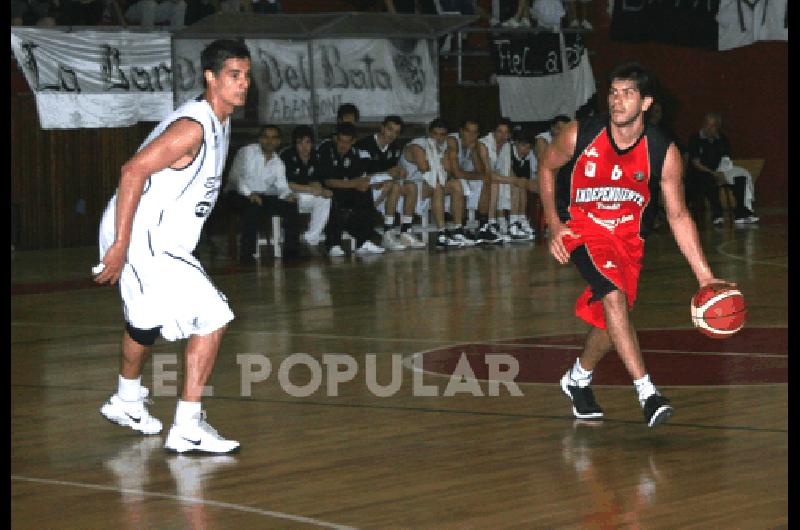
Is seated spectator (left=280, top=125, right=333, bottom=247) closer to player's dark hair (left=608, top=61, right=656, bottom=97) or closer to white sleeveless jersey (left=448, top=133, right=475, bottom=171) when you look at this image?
white sleeveless jersey (left=448, top=133, right=475, bottom=171)

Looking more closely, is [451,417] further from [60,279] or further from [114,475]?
[60,279]

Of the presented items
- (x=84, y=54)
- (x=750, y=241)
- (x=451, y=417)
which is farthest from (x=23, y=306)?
(x=750, y=241)

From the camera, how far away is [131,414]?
25.4ft

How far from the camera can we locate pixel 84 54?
19.1 m

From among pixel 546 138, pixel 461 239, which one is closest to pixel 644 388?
pixel 461 239

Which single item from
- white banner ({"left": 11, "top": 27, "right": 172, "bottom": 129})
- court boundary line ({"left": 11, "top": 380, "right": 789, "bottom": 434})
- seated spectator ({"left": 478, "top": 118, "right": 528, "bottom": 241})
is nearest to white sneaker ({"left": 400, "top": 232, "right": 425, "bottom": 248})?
seated spectator ({"left": 478, "top": 118, "right": 528, "bottom": 241})

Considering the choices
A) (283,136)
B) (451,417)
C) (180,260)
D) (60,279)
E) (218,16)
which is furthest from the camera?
(283,136)

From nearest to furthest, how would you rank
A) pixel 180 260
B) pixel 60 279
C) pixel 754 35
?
pixel 180 260 < pixel 60 279 < pixel 754 35

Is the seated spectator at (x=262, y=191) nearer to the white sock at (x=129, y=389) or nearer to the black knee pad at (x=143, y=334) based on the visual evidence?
the white sock at (x=129, y=389)

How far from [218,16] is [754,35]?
919cm

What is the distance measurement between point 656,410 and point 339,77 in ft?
44.3

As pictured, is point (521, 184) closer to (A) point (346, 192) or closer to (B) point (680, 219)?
(A) point (346, 192)

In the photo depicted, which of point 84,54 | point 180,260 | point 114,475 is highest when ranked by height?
point 84,54

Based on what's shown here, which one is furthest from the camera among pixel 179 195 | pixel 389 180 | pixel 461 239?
pixel 461 239
